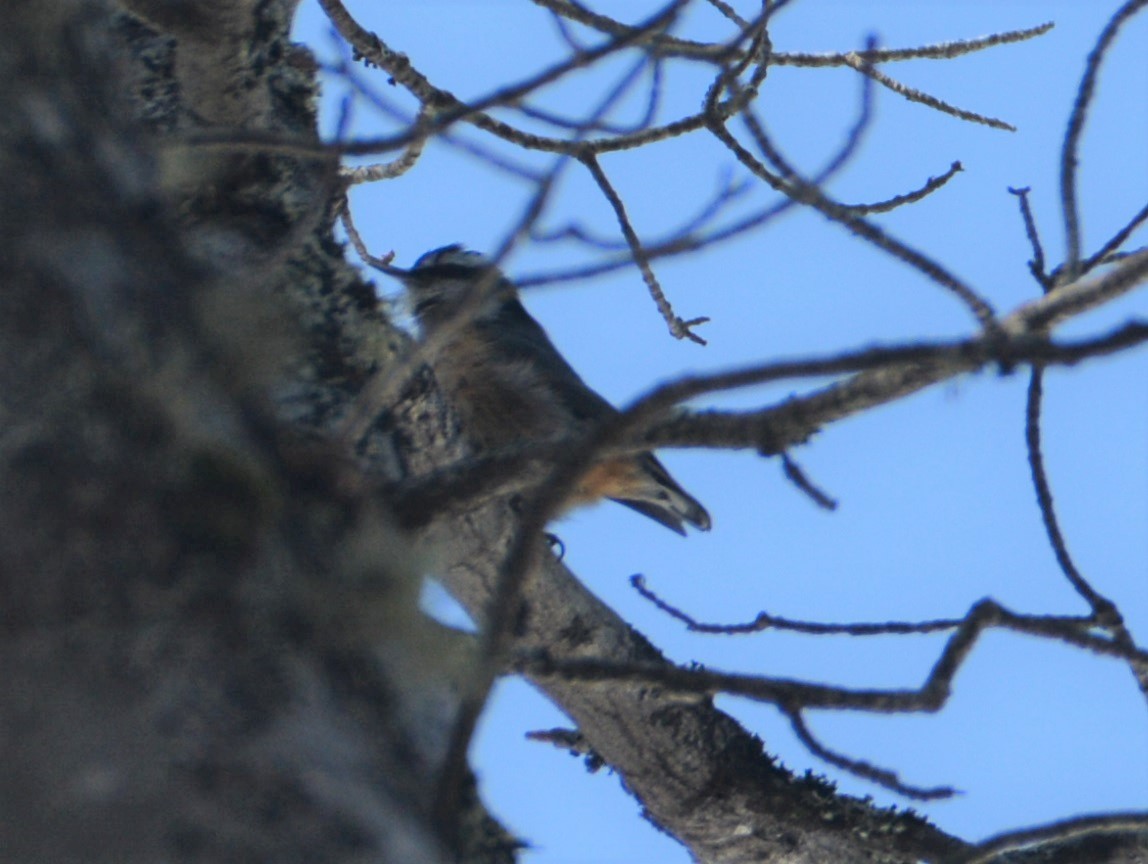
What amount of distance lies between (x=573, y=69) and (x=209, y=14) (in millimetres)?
1083

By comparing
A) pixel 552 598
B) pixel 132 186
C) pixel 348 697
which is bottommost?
pixel 348 697

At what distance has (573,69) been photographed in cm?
→ 154

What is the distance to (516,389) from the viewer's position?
4465 mm

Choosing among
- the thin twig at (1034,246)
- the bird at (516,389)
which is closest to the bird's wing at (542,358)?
the bird at (516,389)

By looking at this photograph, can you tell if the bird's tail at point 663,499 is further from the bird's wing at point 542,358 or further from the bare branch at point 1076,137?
the bare branch at point 1076,137

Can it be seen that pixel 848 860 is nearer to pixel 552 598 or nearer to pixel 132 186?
pixel 552 598

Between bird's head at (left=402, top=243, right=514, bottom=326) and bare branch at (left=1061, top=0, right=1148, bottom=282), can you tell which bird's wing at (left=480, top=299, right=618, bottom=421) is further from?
bare branch at (left=1061, top=0, right=1148, bottom=282)

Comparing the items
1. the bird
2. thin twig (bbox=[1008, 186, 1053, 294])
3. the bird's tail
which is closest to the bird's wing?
the bird

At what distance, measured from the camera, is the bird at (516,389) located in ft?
14.5

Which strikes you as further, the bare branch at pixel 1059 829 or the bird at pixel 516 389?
the bird at pixel 516 389

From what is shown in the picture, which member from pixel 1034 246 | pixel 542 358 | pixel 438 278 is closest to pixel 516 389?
pixel 542 358

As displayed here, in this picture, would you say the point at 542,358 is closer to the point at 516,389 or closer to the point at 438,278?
the point at 516,389

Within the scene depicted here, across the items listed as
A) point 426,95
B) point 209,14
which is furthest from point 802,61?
point 209,14

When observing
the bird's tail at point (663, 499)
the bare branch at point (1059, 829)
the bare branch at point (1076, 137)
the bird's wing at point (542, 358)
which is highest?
the bird's wing at point (542, 358)
